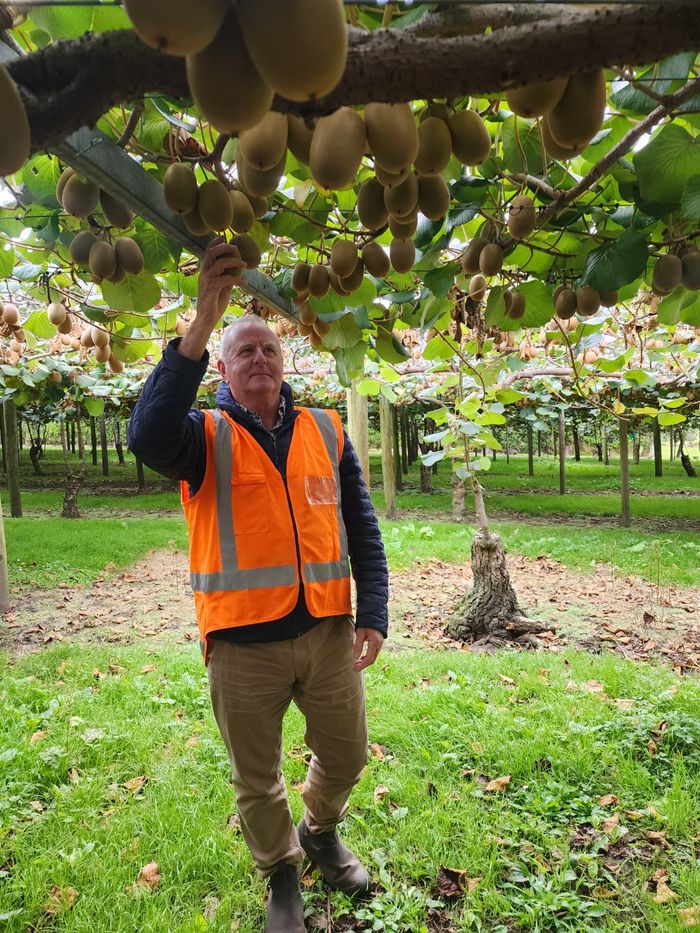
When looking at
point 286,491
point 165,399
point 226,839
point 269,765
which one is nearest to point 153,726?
point 226,839

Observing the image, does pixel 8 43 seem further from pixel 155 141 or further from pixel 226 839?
pixel 226 839

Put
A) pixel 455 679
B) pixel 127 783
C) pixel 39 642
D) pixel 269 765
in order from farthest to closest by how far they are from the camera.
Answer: pixel 39 642 < pixel 455 679 < pixel 127 783 < pixel 269 765

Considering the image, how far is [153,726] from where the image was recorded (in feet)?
10.9

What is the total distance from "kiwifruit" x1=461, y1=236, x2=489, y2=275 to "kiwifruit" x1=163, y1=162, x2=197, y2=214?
0.88 m

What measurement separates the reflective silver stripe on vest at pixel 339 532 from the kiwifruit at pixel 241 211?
99 cm

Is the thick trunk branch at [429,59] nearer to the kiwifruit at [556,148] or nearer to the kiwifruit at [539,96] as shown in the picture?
the kiwifruit at [539,96]

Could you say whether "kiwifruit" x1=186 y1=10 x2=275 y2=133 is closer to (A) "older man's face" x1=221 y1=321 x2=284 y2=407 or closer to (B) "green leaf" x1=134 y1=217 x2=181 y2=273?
(B) "green leaf" x1=134 y1=217 x2=181 y2=273

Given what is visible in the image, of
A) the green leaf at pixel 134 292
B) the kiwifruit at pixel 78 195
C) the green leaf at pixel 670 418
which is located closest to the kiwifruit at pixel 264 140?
the kiwifruit at pixel 78 195

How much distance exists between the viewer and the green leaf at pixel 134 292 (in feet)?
6.27

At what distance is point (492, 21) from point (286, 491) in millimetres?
1533

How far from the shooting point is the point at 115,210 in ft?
4.59

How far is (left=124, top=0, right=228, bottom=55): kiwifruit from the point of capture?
50cm

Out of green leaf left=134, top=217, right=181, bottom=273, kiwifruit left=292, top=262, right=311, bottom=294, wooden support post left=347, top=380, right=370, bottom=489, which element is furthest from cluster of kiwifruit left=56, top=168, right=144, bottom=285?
wooden support post left=347, top=380, right=370, bottom=489

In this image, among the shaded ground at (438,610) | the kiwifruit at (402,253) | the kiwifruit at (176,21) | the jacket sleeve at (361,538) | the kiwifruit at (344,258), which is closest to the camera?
the kiwifruit at (176,21)
